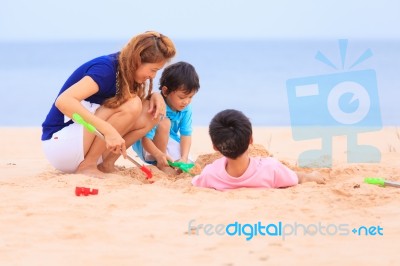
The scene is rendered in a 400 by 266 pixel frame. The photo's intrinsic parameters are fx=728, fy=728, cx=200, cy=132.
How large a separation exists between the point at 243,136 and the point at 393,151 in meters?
2.54

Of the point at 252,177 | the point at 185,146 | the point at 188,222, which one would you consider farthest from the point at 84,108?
the point at 188,222

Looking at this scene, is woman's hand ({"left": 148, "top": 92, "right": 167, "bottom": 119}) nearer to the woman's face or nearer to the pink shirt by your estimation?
the woman's face

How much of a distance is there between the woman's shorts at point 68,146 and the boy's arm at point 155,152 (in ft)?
1.44

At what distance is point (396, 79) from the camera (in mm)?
15047

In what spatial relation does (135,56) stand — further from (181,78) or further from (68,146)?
(68,146)

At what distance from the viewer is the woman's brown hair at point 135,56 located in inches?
166

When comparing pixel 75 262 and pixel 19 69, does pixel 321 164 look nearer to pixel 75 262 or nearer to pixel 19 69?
pixel 75 262

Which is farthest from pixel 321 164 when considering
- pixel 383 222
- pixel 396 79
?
pixel 396 79

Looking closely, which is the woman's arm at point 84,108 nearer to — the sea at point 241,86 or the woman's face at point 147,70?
the woman's face at point 147,70

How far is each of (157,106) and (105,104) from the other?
319mm

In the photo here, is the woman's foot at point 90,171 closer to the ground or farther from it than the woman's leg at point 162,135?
closer to the ground

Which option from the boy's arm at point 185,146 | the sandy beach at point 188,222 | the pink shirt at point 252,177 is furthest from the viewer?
the boy's arm at point 185,146

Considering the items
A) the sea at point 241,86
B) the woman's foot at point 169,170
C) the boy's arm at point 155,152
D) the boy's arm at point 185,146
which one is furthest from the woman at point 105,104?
the sea at point 241,86

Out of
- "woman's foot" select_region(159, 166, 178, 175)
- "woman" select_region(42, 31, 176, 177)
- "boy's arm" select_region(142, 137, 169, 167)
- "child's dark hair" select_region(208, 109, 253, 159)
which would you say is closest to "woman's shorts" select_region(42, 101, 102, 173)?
"woman" select_region(42, 31, 176, 177)
